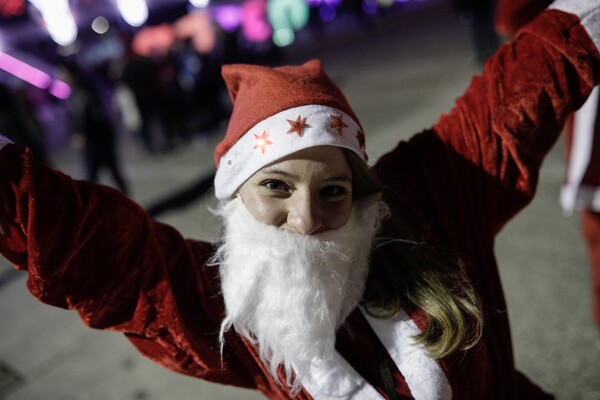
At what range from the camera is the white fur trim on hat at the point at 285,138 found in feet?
3.91

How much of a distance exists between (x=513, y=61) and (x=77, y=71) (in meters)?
5.33

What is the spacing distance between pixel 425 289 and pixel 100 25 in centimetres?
2197

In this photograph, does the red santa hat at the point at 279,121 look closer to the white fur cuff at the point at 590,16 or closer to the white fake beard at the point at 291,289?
the white fake beard at the point at 291,289

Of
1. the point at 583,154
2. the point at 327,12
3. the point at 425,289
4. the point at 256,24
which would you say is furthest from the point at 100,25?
the point at 425,289

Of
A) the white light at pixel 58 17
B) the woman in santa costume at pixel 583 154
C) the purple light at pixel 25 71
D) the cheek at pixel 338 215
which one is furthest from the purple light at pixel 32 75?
the cheek at pixel 338 215

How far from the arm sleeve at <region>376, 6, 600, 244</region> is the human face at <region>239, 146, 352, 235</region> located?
29 centimetres

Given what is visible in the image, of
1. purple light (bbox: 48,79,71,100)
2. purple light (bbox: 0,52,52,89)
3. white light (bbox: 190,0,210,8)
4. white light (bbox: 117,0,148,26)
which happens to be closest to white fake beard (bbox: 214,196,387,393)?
white light (bbox: 190,0,210,8)

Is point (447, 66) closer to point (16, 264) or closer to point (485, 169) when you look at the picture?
point (485, 169)

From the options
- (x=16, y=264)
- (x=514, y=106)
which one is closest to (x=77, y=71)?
(x=16, y=264)

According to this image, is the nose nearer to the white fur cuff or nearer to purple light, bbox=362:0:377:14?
the white fur cuff

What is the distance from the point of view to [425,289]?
1304 millimetres

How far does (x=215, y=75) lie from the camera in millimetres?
8695

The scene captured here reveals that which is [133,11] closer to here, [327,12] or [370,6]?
[327,12]

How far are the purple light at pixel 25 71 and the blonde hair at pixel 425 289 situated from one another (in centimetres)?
1960
